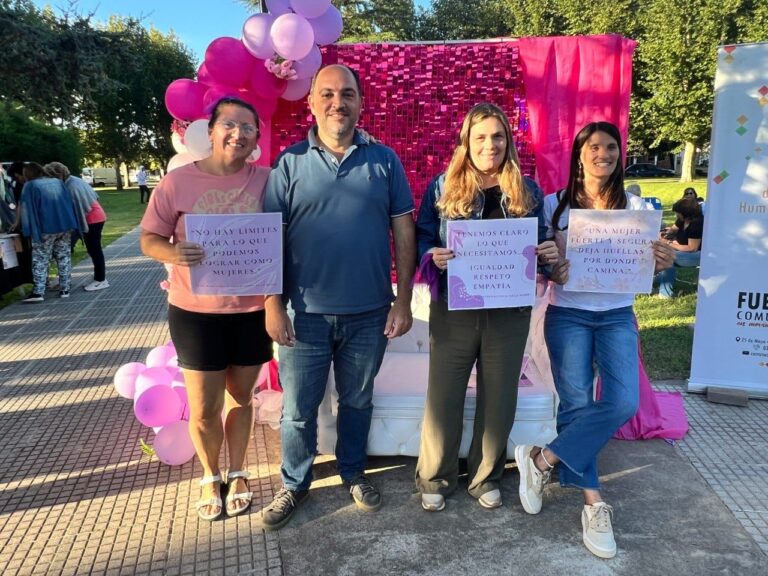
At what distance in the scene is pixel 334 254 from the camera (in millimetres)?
2525

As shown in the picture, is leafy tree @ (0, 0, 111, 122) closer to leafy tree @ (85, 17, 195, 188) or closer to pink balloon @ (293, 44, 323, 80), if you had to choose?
pink balloon @ (293, 44, 323, 80)

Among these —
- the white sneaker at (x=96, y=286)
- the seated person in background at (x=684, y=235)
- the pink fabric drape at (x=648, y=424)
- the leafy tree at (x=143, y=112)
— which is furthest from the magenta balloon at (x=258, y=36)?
the leafy tree at (x=143, y=112)

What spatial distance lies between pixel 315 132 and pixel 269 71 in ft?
3.75

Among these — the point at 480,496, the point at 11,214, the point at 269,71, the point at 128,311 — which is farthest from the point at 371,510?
the point at 11,214

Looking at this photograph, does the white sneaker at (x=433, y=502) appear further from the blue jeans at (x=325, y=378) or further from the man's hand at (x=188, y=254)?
the man's hand at (x=188, y=254)

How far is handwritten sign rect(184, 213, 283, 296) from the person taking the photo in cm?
244

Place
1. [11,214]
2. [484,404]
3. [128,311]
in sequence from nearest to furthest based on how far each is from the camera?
[484,404], [128,311], [11,214]

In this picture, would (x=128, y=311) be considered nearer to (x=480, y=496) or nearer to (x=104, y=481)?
(x=104, y=481)

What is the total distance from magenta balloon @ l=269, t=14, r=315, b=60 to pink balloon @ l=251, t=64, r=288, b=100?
7.7 inches

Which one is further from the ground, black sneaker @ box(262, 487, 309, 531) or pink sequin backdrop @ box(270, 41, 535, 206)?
pink sequin backdrop @ box(270, 41, 535, 206)

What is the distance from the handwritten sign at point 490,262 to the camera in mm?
2494

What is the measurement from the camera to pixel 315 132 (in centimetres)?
263

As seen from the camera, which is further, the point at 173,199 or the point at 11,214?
the point at 11,214

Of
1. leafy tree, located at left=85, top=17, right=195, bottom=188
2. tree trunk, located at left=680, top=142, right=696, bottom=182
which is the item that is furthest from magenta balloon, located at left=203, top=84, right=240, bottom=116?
leafy tree, located at left=85, top=17, right=195, bottom=188
